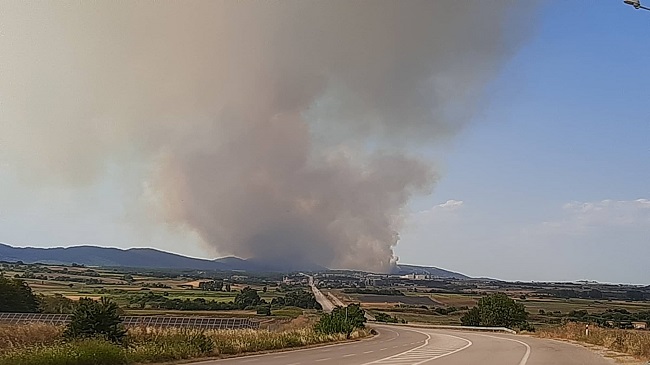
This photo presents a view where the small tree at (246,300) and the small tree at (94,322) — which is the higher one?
the small tree at (246,300)

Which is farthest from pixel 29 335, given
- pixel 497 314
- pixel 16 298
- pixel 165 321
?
pixel 497 314

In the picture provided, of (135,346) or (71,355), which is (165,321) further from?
(71,355)

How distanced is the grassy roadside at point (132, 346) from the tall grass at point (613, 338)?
60.8ft

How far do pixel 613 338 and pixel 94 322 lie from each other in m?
32.0

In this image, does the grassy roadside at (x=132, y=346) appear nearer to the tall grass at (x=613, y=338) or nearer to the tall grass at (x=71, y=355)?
the tall grass at (x=71, y=355)

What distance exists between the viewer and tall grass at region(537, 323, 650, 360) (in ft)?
110

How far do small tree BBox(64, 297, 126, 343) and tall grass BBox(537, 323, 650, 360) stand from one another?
24.7m

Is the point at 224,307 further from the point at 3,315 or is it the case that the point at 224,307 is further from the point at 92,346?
the point at 92,346

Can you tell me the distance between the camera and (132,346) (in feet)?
90.6

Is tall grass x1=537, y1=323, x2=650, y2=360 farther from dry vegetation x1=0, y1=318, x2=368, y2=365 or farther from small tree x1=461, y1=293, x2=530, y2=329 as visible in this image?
small tree x1=461, y1=293, x2=530, y2=329

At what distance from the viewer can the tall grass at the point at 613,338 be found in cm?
3366

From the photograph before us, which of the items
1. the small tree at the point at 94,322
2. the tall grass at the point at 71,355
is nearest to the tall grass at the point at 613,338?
the tall grass at the point at 71,355

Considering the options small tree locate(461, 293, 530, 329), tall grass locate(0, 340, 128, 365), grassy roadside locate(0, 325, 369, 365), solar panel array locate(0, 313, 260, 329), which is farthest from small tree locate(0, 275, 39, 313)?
small tree locate(461, 293, 530, 329)


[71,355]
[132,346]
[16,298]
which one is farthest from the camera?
[16,298]
